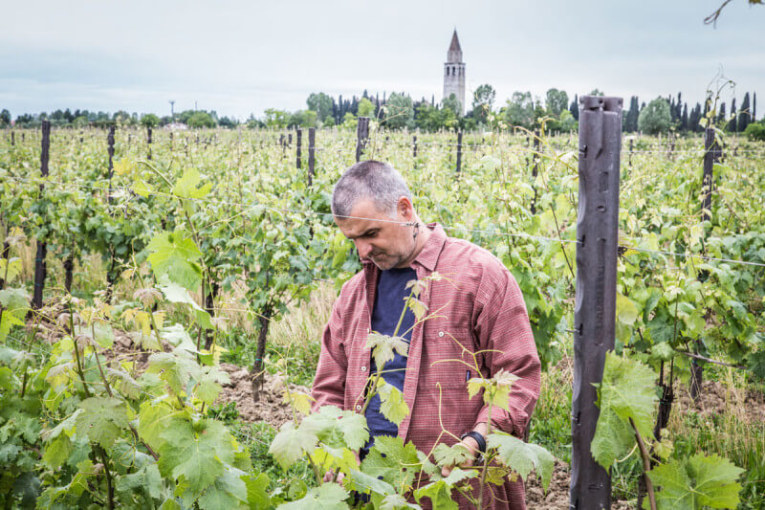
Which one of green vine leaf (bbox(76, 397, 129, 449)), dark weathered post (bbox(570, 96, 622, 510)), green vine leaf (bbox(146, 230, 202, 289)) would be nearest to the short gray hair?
green vine leaf (bbox(146, 230, 202, 289))

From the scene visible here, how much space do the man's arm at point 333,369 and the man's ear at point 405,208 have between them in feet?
1.41

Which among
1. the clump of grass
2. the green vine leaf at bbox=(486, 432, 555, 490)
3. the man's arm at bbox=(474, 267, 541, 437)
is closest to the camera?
the green vine leaf at bbox=(486, 432, 555, 490)

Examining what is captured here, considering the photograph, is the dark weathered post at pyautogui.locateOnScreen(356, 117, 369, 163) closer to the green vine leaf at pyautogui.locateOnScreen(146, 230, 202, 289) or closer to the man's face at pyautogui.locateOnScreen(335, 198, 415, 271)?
the man's face at pyautogui.locateOnScreen(335, 198, 415, 271)

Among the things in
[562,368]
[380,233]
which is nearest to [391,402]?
[380,233]

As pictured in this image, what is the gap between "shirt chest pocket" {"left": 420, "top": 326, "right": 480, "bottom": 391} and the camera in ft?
6.63

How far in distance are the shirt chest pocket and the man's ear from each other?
0.39m

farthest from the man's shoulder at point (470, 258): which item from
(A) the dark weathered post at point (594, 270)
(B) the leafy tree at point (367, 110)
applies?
(B) the leafy tree at point (367, 110)

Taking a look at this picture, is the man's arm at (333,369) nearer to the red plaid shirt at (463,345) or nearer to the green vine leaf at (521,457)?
the red plaid shirt at (463,345)

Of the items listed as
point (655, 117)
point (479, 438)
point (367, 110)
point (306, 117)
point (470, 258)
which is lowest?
point (479, 438)

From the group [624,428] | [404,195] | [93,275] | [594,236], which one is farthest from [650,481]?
[93,275]

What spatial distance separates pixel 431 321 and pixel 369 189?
1.53 ft

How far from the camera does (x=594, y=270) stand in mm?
1384

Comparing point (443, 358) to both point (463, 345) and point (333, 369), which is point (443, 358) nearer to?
point (463, 345)

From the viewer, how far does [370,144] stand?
20.1ft
